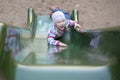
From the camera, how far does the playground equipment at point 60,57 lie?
228cm

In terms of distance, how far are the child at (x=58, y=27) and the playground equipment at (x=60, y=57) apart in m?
0.09

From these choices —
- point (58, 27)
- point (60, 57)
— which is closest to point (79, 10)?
point (58, 27)

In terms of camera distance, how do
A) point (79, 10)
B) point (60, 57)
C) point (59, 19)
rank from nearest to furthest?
point (60, 57) → point (59, 19) → point (79, 10)

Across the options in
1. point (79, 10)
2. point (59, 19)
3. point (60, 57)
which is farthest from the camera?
point (79, 10)

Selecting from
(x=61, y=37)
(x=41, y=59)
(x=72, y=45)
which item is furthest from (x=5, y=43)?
(x=61, y=37)

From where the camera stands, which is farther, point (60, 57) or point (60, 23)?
point (60, 23)

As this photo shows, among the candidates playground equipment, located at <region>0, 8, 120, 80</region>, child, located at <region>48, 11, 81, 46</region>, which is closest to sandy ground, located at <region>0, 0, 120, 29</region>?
child, located at <region>48, 11, 81, 46</region>

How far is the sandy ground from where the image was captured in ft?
19.0

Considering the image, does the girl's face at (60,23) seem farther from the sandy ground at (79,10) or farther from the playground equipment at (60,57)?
the sandy ground at (79,10)

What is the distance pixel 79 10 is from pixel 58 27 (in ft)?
8.13

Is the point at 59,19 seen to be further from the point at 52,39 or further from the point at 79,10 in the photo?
the point at 79,10

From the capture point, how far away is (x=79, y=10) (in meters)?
6.15

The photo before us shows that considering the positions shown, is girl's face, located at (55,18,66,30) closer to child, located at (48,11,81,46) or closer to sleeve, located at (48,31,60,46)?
child, located at (48,11,81,46)

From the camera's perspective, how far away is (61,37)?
3844mm
